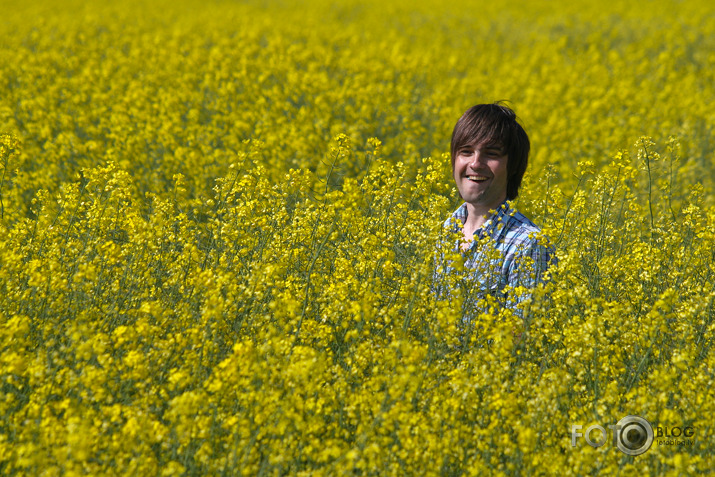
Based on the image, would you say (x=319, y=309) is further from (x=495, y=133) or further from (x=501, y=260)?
(x=495, y=133)

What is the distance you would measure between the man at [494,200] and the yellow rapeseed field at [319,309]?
7.7 inches

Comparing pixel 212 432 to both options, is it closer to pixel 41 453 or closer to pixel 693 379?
pixel 41 453

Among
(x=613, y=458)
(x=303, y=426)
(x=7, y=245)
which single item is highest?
(x=7, y=245)

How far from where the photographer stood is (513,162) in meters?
4.04

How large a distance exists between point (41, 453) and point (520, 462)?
71.1 inches

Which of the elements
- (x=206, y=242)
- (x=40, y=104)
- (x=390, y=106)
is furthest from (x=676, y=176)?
(x=40, y=104)

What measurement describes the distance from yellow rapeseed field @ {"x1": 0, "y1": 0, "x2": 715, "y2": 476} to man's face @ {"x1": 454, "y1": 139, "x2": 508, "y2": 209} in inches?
12.3

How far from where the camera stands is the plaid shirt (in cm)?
347

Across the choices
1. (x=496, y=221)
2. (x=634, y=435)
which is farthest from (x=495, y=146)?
(x=634, y=435)

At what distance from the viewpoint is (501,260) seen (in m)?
3.70

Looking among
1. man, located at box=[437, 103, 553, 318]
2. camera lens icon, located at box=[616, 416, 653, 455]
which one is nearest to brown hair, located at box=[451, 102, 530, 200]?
man, located at box=[437, 103, 553, 318]

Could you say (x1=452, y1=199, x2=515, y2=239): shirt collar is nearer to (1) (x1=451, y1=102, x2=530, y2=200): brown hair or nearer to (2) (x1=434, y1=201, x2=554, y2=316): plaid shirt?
(2) (x1=434, y1=201, x2=554, y2=316): plaid shirt

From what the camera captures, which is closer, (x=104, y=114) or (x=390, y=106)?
(x=104, y=114)

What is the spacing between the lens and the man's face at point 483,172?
13.0ft
